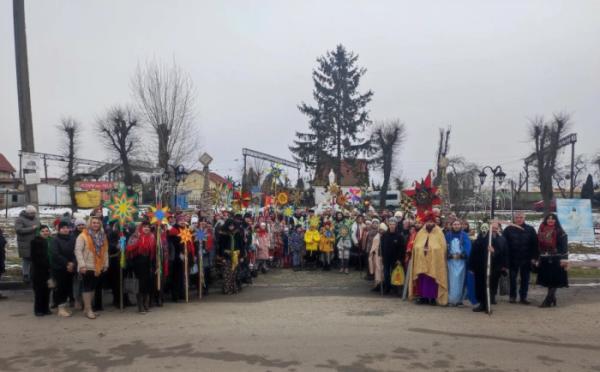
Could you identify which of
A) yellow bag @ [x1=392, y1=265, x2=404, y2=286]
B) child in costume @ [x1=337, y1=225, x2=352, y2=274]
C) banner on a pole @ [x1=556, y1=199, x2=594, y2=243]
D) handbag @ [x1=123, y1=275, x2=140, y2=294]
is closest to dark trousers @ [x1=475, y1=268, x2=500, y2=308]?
yellow bag @ [x1=392, y1=265, x2=404, y2=286]

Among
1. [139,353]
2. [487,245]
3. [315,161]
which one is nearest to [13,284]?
[139,353]

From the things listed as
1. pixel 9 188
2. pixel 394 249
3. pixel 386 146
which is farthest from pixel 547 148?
pixel 9 188

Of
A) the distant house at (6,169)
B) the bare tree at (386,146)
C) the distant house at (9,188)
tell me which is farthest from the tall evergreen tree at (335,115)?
the distant house at (6,169)

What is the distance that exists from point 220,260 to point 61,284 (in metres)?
3.24

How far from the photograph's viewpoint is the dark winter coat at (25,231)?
33.0 ft

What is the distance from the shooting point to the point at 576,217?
15281 mm

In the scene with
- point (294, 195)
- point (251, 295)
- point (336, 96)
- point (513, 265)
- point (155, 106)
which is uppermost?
point (336, 96)

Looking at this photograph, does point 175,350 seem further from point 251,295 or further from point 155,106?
point 155,106

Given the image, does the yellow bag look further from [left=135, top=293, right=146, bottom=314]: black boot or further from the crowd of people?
[left=135, top=293, right=146, bottom=314]: black boot

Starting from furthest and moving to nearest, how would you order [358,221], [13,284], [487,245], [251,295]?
[358,221] → [13,284] → [251,295] → [487,245]

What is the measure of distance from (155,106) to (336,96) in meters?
22.3

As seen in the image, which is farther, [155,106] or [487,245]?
[155,106]

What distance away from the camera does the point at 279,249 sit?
1479 cm

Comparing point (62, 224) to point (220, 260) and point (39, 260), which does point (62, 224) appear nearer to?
point (39, 260)
